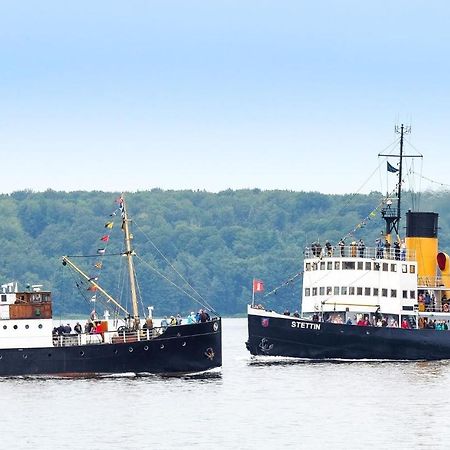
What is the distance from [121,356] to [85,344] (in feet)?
7.11

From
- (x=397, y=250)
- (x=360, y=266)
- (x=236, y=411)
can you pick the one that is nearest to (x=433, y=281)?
(x=397, y=250)

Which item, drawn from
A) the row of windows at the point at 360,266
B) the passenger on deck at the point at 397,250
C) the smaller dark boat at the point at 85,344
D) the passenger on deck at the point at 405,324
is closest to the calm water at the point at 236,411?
the smaller dark boat at the point at 85,344

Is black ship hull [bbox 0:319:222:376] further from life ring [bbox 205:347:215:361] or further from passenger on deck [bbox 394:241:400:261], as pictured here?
passenger on deck [bbox 394:241:400:261]

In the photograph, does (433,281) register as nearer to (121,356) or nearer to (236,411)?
(121,356)

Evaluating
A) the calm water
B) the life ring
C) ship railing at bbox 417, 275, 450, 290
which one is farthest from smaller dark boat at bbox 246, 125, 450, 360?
the life ring

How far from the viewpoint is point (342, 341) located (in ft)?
365

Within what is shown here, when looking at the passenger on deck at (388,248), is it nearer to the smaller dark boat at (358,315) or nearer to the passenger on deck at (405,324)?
the smaller dark boat at (358,315)

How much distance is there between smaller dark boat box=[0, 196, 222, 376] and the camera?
9475 cm

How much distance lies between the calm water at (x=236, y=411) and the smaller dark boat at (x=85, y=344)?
1.37 metres

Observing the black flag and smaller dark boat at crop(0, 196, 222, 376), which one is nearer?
smaller dark boat at crop(0, 196, 222, 376)

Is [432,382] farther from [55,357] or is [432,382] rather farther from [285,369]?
[55,357]

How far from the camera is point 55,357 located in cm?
9506

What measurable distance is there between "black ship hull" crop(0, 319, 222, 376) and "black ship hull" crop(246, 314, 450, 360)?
16102 millimetres

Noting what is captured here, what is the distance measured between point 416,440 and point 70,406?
1994cm
